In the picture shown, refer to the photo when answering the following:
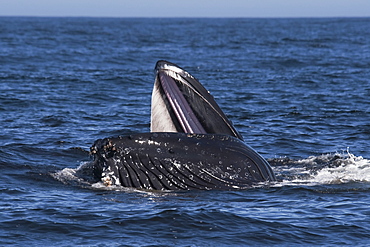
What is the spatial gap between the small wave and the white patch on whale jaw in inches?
83.1

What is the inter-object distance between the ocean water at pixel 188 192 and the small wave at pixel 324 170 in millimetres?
22

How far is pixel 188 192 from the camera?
10891 mm

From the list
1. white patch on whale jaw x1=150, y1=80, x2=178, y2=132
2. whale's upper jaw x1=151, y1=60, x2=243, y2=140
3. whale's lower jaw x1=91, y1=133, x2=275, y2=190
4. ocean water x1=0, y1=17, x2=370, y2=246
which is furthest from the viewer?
white patch on whale jaw x1=150, y1=80, x2=178, y2=132

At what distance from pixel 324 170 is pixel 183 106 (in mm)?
3506

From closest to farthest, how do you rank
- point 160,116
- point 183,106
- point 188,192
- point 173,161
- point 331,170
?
point 173,161 → point 188,192 → point 183,106 → point 160,116 → point 331,170

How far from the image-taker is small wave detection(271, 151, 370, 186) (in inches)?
494

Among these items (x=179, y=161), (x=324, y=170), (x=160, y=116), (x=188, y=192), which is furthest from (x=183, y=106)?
(x=324, y=170)

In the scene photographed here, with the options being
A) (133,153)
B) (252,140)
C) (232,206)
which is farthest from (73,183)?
(252,140)

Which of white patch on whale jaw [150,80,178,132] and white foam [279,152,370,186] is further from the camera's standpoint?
white foam [279,152,370,186]

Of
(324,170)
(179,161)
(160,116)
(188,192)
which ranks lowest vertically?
(324,170)

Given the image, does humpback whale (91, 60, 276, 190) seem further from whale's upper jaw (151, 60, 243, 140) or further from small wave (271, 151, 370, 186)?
small wave (271, 151, 370, 186)

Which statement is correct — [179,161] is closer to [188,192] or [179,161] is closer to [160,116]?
A: [188,192]

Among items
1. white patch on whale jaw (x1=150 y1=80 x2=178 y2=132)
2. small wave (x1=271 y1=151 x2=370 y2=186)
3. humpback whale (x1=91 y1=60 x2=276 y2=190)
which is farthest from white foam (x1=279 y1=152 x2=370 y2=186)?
white patch on whale jaw (x1=150 y1=80 x2=178 y2=132)

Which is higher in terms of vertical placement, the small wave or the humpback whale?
the humpback whale
